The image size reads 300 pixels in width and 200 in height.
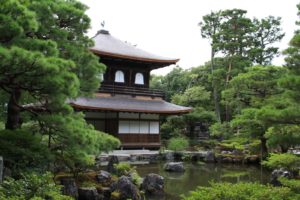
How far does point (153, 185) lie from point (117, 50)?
44.2 feet

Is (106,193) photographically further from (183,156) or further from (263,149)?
(183,156)

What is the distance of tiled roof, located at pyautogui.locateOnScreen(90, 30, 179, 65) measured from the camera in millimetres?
22016

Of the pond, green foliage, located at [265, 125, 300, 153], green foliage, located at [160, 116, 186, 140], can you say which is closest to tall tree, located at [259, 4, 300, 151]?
green foliage, located at [265, 125, 300, 153]

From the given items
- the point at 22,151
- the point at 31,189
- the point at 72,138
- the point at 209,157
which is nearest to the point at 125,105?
the point at 209,157

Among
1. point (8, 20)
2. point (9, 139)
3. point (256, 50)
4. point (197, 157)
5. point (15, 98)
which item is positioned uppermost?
point (256, 50)

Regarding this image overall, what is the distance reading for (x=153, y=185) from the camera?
37.2 ft

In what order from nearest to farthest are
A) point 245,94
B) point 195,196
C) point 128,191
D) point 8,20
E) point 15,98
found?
point 195,196
point 8,20
point 15,98
point 128,191
point 245,94

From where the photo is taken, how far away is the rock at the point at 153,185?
36.9ft

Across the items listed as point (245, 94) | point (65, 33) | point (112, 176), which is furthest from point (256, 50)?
point (65, 33)

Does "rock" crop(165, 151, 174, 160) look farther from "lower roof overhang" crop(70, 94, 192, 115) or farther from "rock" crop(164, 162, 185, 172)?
"rock" crop(164, 162, 185, 172)

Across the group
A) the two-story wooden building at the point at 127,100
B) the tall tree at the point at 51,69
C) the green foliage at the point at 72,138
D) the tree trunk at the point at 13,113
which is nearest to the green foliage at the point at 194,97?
the two-story wooden building at the point at 127,100

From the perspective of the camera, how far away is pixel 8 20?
639 cm

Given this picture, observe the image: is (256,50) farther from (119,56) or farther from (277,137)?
(277,137)

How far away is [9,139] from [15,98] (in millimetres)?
1241
